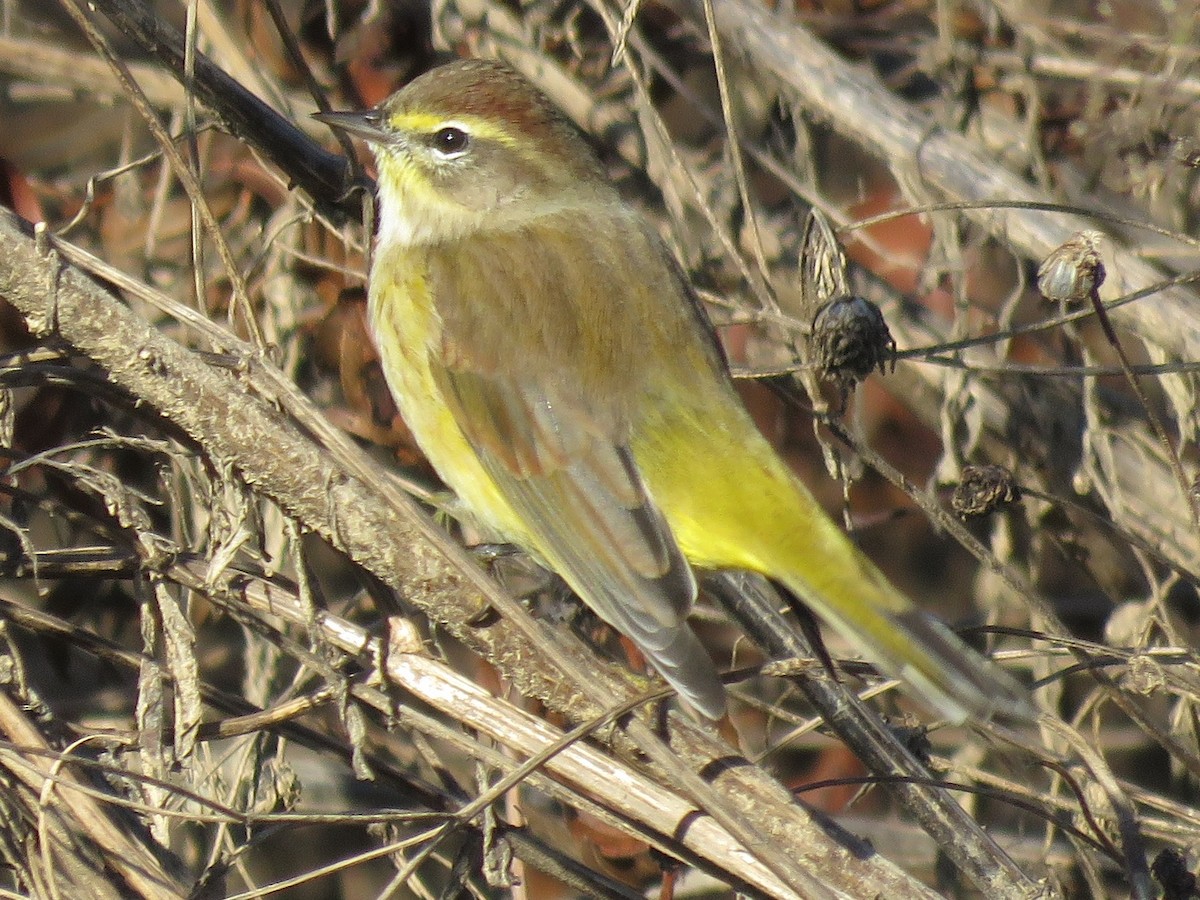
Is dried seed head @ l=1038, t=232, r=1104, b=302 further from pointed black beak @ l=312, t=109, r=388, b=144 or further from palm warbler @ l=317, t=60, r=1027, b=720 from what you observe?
pointed black beak @ l=312, t=109, r=388, b=144

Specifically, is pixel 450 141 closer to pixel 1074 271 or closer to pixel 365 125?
pixel 365 125

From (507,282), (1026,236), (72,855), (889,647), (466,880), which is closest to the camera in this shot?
(72,855)

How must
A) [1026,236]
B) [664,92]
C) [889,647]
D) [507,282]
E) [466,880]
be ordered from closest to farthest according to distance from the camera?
[466,880], [889,647], [507,282], [1026,236], [664,92]

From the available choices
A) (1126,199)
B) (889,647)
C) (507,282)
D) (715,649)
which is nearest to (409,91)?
→ (507,282)

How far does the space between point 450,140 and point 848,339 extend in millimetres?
1658

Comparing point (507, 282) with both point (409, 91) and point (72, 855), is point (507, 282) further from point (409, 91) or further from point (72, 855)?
point (72, 855)

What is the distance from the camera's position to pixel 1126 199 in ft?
17.7

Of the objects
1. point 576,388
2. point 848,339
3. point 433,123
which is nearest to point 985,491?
point 848,339

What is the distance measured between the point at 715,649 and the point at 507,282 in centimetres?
206

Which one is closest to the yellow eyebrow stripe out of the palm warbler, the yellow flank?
the palm warbler

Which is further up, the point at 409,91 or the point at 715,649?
the point at 409,91

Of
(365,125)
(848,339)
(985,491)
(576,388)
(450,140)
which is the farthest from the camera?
(450,140)

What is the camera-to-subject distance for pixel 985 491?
3018 mm

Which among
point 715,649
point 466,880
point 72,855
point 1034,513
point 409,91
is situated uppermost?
point 409,91
